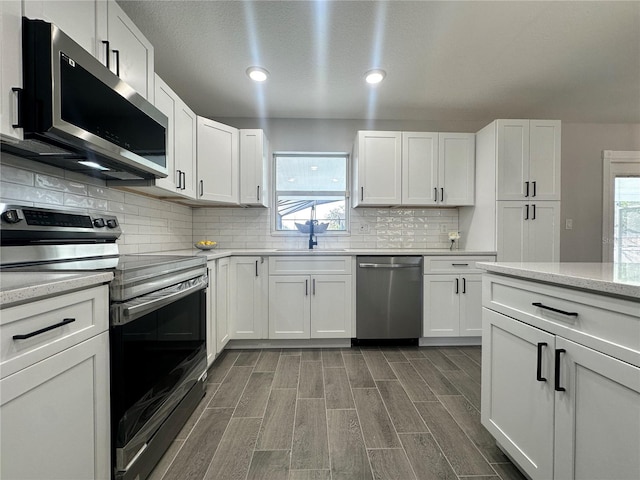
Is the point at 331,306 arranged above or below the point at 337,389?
above

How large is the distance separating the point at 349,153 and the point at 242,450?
116 inches

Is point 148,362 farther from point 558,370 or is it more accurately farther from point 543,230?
point 543,230

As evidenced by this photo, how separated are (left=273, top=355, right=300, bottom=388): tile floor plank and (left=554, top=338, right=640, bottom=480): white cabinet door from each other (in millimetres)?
1506

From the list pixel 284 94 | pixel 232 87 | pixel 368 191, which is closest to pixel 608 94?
pixel 368 191

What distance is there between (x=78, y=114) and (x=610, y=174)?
5157 millimetres

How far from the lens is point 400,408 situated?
1703 millimetres

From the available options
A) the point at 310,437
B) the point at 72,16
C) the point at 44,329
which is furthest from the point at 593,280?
the point at 72,16

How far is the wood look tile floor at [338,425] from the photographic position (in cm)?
125

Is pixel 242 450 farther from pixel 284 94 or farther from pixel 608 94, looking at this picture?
pixel 608 94

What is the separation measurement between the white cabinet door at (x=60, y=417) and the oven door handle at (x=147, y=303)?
0.26ft

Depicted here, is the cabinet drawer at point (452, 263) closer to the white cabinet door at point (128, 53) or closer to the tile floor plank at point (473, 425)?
the tile floor plank at point (473, 425)

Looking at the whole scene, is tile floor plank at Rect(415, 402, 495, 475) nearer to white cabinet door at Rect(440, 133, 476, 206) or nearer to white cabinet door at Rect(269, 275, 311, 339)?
white cabinet door at Rect(269, 275, 311, 339)

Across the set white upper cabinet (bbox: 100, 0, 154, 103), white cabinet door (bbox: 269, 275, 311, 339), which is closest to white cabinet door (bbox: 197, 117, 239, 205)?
white upper cabinet (bbox: 100, 0, 154, 103)

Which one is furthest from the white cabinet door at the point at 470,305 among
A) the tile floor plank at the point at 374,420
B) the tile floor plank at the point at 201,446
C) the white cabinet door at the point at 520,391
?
the tile floor plank at the point at 201,446
